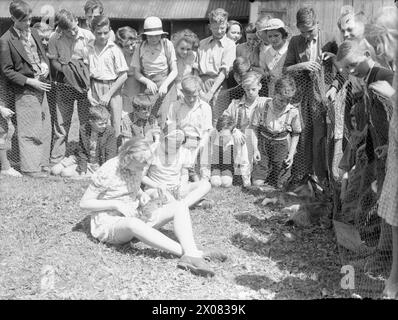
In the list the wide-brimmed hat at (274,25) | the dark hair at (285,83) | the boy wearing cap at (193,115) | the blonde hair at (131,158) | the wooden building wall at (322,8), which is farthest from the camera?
the wooden building wall at (322,8)

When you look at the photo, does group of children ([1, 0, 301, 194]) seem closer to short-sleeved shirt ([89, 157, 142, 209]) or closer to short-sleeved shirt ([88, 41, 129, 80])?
short-sleeved shirt ([88, 41, 129, 80])

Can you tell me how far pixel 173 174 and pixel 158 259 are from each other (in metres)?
1.51

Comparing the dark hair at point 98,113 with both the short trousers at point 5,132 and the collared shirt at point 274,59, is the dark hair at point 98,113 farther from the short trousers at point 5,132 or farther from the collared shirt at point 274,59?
the collared shirt at point 274,59

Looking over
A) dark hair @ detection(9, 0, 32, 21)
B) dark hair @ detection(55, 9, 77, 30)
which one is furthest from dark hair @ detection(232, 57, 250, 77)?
dark hair @ detection(9, 0, 32, 21)

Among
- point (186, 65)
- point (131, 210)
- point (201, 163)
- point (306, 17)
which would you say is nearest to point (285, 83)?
point (306, 17)

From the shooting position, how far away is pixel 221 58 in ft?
25.0

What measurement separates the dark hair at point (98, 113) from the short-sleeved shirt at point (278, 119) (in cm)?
181

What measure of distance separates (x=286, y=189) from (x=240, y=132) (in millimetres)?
933

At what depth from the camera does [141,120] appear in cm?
736

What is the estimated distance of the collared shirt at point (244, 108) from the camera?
717 centimetres

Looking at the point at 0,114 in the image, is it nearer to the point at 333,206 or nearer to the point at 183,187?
the point at 183,187

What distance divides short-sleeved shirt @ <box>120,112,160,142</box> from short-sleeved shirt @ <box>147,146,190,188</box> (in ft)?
2.86

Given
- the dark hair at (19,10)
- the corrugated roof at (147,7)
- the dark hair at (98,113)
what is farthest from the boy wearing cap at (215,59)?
A: the corrugated roof at (147,7)
